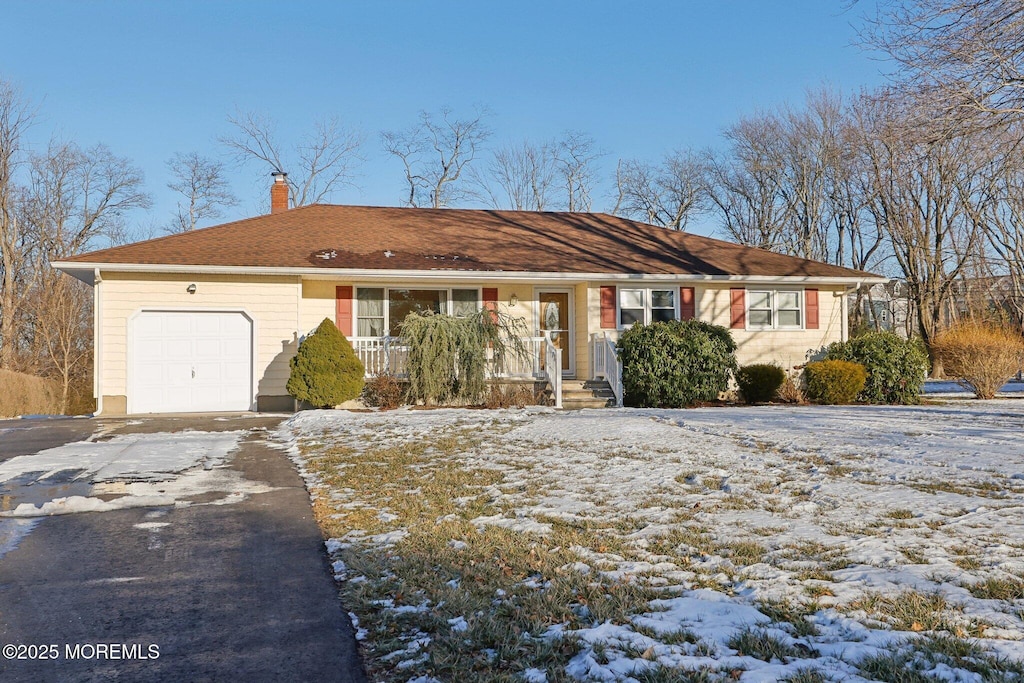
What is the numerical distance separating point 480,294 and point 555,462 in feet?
29.6

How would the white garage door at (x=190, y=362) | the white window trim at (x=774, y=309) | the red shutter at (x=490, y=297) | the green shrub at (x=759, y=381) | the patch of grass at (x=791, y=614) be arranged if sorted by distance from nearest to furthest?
the patch of grass at (x=791, y=614) → the white garage door at (x=190, y=362) → the green shrub at (x=759, y=381) → the red shutter at (x=490, y=297) → the white window trim at (x=774, y=309)

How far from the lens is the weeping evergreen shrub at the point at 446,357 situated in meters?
13.6

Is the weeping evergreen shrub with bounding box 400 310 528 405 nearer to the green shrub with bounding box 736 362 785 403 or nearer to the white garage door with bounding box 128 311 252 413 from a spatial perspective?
the white garage door with bounding box 128 311 252 413

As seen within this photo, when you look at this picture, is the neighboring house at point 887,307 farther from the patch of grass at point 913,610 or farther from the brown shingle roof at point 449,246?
the patch of grass at point 913,610

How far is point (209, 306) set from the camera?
1430cm

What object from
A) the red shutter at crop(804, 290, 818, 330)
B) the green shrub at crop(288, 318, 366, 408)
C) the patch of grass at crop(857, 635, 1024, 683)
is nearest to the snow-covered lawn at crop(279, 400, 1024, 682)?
Result: the patch of grass at crop(857, 635, 1024, 683)

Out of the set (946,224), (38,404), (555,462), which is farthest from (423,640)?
(946,224)

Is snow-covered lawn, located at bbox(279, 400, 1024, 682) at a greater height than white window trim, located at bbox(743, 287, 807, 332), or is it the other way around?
white window trim, located at bbox(743, 287, 807, 332)

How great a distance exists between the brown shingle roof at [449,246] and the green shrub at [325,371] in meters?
1.80

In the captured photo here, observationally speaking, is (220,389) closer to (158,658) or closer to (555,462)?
(555,462)

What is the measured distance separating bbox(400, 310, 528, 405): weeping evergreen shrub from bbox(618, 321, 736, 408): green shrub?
2.86 meters

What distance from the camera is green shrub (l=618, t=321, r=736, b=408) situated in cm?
1410

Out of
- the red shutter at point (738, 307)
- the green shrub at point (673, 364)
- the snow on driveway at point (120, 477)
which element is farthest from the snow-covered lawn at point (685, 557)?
the red shutter at point (738, 307)

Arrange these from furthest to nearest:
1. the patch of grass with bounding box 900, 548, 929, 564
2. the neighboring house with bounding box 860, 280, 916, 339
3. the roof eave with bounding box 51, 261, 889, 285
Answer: the neighboring house with bounding box 860, 280, 916, 339
the roof eave with bounding box 51, 261, 889, 285
the patch of grass with bounding box 900, 548, 929, 564
